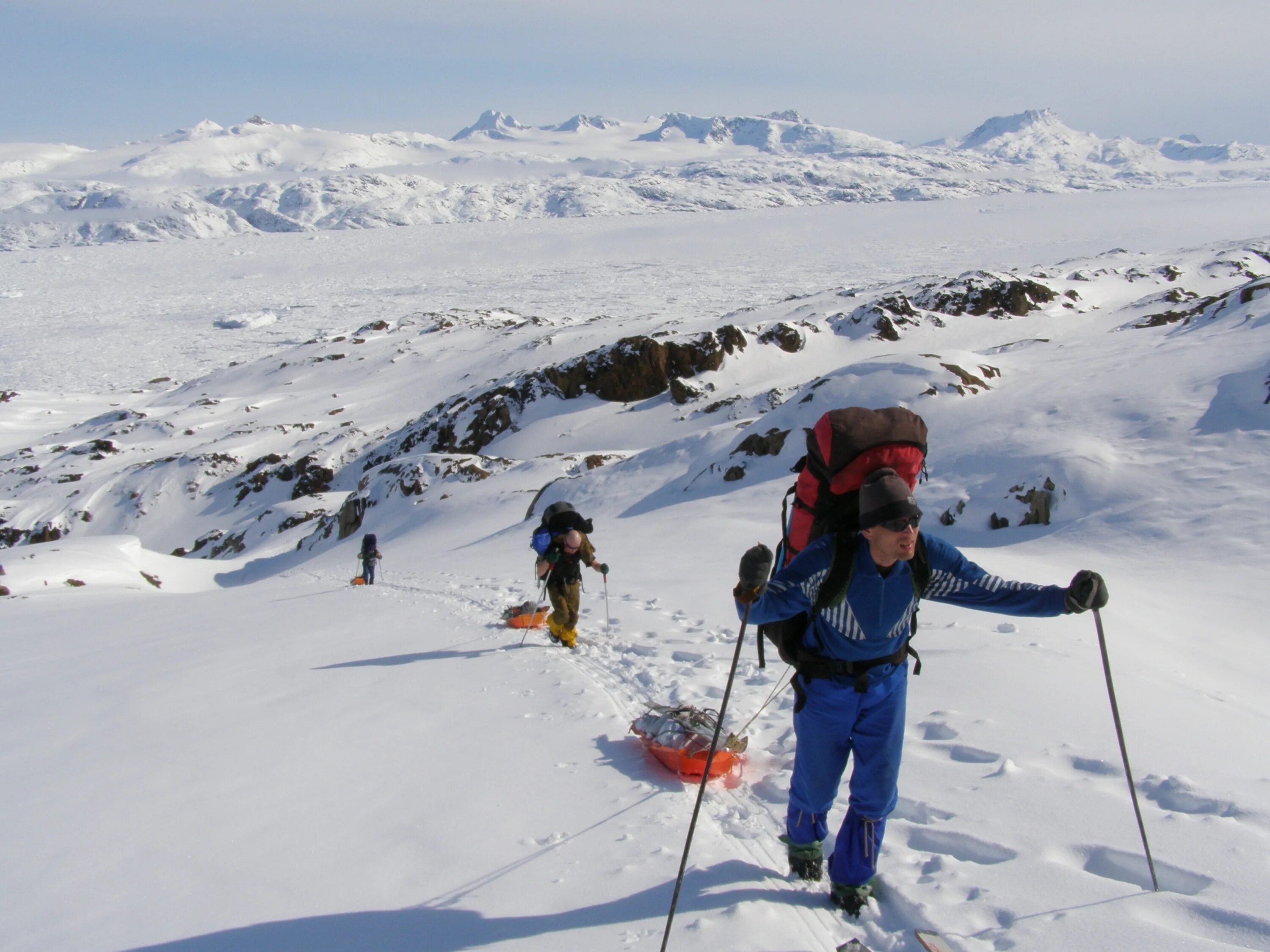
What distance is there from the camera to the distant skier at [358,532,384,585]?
16219 mm

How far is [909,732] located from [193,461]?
47.9m

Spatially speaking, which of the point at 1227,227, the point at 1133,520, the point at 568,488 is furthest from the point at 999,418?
the point at 1227,227

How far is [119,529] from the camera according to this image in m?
41.4

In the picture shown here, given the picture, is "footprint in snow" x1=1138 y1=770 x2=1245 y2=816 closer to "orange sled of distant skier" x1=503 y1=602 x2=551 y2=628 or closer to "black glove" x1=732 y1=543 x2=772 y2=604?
"black glove" x1=732 y1=543 x2=772 y2=604

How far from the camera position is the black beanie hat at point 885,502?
320cm

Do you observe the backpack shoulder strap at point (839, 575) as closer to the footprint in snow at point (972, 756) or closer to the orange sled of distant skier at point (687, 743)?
the orange sled of distant skier at point (687, 743)

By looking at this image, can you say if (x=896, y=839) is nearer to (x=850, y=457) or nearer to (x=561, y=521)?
(x=850, y=457)

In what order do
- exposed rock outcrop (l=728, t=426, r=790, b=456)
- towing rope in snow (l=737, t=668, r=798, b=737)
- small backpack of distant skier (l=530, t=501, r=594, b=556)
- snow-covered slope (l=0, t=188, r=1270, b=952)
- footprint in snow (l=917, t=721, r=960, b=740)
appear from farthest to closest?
exposed rock outcrop (l=728, t=426, r=790, b=456) < small backpack of distant skier (l=530, t=501, r=594, b=556) < towing rope in snow (l=737, t=668, r=798, b=737) < footprint in snow (l=917, t=721, r=960, b=740) < snow-covered slope (l=0, t=188, r=1270, b=952)

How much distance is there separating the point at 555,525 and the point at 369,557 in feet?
30.1

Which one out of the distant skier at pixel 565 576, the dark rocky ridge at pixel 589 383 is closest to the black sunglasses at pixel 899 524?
the distant skier at pixel 565 576

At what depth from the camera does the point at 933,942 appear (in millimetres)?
3330

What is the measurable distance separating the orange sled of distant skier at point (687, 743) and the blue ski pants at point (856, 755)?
4.13ft

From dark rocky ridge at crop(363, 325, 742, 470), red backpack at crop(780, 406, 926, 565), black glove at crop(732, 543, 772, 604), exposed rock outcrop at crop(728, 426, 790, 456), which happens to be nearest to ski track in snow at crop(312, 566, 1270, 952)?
black glove at crop(732, 543, 772, 604)

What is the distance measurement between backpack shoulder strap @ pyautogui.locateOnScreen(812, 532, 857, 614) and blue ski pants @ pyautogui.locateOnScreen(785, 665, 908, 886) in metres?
0.43
